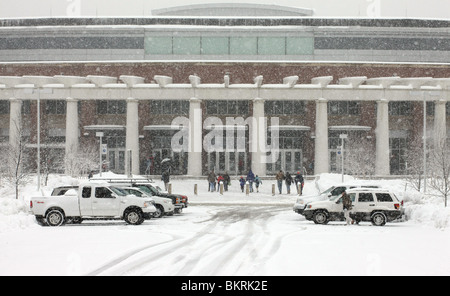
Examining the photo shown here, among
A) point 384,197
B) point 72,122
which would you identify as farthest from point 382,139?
point 384,197

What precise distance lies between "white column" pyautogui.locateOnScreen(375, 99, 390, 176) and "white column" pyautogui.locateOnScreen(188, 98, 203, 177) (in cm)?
1486

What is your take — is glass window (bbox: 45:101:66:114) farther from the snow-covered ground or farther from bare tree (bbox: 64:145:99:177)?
the snow-covered ground

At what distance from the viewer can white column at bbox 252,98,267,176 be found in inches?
1927

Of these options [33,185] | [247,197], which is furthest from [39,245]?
[247,197]

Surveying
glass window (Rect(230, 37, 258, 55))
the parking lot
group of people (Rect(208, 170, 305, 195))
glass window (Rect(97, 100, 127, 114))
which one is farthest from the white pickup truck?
glass window (Rect(230, 37, 258, 55))

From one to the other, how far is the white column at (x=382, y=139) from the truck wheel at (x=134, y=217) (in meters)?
31.7

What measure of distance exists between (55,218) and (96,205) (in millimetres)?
1530

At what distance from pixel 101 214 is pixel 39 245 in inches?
267

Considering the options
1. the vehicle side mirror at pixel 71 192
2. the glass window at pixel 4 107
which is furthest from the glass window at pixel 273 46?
the vehicle side mirror at pixel 71 192

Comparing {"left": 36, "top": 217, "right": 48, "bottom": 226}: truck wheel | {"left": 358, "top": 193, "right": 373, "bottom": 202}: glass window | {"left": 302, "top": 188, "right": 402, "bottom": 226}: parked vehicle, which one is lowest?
{"left": 36, "top": 217, "right": 48, "bottom": 226}: truck wheel

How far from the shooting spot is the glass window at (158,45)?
193ft

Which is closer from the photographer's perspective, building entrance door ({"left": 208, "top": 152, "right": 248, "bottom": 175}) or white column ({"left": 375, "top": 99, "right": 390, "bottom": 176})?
white column ({"left": 375, "top": 99, "right": 390, "bottom": 176})

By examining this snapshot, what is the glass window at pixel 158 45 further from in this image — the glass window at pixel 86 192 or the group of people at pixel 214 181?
the glass window at pixel 86 192

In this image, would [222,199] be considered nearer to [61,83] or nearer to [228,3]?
[61,83]
